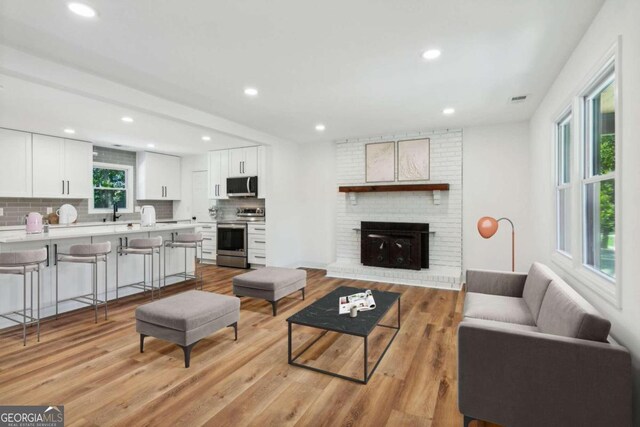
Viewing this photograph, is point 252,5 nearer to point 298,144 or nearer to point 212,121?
point 212,121

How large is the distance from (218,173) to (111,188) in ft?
7.59

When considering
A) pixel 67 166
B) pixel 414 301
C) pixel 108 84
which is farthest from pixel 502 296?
pixel 67 166

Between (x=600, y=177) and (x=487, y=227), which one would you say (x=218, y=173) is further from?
(x=600, y=177)

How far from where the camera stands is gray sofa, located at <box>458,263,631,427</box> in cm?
155

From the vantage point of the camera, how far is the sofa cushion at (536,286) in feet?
8.25

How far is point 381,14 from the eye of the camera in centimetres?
218

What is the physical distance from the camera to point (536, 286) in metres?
2.68

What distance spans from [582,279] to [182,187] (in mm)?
7866

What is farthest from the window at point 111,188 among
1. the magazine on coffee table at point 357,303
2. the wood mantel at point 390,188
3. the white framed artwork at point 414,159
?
the magazine on coffee table at point 357,303

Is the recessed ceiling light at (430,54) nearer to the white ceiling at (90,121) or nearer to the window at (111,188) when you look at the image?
the white ceiling at (90,121)

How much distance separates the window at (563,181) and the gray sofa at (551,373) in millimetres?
1578

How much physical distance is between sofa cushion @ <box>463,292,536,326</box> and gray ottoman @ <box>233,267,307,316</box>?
81.0 inches

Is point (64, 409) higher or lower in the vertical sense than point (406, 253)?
lower

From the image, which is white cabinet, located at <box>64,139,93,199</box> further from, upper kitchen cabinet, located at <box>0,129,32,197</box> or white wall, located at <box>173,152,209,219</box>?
white wall, located at <box>173,152,209,219</box>
